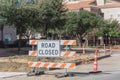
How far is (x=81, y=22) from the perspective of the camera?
6069 centimetres

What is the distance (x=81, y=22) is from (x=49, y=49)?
41883 millimetres

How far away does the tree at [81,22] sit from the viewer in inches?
2352

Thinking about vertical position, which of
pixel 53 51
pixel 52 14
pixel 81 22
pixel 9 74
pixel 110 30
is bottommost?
pixel 110 30

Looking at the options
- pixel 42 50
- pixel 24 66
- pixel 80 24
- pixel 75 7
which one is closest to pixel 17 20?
pixel 24 66

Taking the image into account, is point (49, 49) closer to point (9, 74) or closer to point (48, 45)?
point (48, 45)

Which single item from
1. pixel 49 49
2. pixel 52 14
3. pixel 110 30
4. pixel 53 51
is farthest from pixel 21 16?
pixel 110 30

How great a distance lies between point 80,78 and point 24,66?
530 centimetres

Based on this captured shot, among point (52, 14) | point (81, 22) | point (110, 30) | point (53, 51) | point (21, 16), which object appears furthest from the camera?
point (110, 30)

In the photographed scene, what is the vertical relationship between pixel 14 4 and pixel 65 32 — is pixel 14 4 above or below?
above

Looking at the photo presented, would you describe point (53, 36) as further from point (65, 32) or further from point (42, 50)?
point (42, 50)

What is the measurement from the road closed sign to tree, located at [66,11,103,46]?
3990 cm

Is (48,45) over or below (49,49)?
over

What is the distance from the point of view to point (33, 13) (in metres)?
37.8

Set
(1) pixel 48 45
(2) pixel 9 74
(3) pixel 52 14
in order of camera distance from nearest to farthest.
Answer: (1) pixel 48 45
(2) pixel 9 74
(3) pixel 52 14
